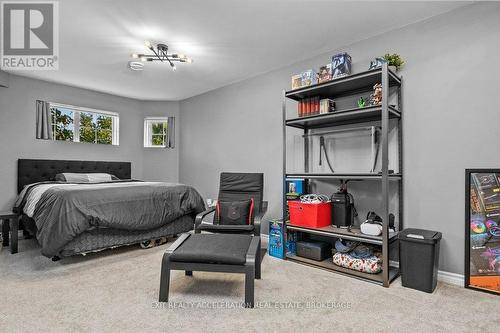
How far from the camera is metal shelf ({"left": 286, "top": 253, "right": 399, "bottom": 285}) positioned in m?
2.46

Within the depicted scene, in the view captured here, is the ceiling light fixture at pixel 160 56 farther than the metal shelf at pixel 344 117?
Yes

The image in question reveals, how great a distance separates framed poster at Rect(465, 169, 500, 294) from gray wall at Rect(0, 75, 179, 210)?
486 centimetres

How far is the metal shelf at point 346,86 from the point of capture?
259cm

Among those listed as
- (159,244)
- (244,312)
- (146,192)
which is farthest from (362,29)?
(159,244)

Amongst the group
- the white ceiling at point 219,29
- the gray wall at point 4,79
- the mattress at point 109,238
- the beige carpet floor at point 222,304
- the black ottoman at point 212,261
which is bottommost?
the beige carpet floor at point 222,304

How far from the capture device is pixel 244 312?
1.90 metres

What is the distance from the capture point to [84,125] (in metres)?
5.06

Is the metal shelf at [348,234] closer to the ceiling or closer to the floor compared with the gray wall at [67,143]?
closer to the floor

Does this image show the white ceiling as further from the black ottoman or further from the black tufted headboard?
the black ottoman

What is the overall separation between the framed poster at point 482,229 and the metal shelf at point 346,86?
114 cm

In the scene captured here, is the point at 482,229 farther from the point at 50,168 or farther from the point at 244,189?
the point at 50,168

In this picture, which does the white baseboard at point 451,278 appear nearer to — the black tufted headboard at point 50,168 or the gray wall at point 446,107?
the gray wall at point 446,107

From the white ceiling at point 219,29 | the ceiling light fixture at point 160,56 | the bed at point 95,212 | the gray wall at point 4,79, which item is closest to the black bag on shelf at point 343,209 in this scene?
the white ceiling at point 219,29

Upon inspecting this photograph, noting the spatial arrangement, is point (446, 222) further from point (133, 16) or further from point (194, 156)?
point (194, 156)
